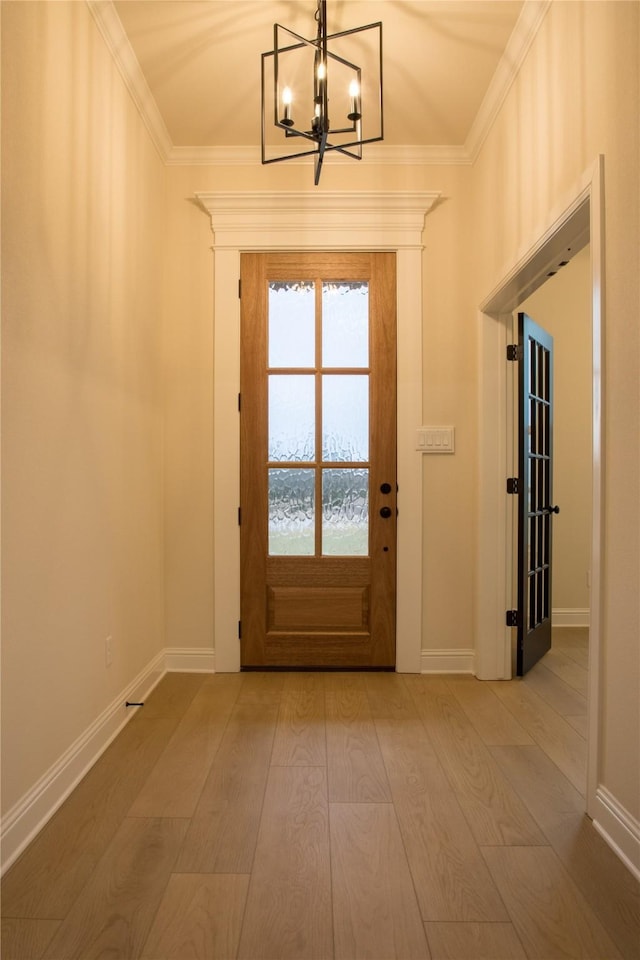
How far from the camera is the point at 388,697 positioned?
2.91 m

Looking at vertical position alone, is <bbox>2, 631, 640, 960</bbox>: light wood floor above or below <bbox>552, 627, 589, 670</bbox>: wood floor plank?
above

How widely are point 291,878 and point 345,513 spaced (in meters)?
1.97

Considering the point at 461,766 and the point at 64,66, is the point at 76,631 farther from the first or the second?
the point at 64,66

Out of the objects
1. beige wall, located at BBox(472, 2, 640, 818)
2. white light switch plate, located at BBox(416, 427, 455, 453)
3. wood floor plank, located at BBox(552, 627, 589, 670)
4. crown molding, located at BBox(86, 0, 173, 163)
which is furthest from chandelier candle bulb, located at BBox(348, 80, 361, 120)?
wood floor plank, located at BBox(552, 627, 589, 670)

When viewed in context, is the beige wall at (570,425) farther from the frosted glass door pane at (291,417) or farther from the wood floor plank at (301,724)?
the wood floor plank at (301,724)

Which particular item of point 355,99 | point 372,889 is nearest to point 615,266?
point 355,99

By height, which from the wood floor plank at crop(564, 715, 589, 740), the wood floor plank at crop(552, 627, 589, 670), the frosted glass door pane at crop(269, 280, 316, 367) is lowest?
the wood floor plank at crop(552, 627, 589, 670)

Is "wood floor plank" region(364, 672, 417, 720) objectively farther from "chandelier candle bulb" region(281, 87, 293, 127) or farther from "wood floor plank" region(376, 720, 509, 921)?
"chandelier candle bulb" region(281, 87, 293, 127)

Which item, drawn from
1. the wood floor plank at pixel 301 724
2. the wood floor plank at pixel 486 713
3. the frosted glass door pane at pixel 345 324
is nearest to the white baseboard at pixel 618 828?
the wood floor plank at pixel 486 713

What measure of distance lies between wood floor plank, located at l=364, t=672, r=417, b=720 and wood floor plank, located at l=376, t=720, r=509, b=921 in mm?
272

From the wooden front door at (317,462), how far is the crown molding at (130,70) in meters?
0.74

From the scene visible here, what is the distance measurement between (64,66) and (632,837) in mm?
2991

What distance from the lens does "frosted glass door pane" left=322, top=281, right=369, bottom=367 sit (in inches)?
131

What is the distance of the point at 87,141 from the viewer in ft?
7.25
